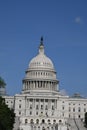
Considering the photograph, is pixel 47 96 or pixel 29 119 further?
pixel 47 96

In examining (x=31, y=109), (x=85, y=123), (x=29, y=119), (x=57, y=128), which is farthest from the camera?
(x=31, y=109)

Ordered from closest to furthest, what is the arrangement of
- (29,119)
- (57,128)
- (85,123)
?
(57,128) < (85,123) < (29,119)

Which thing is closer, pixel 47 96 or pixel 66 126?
pixel 66 126

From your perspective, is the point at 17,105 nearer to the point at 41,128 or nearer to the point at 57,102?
the point at 57,102

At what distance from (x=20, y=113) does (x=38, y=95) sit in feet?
29.8

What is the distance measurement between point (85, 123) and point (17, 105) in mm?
36193

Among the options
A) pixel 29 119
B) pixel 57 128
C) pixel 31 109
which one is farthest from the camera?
pixel 31 109

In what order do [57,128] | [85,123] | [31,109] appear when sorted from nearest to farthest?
[57,128], [85,123], [31,109]

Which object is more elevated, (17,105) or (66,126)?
(17,105)

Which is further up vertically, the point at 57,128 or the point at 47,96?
the point at 47,96

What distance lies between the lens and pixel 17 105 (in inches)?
7859

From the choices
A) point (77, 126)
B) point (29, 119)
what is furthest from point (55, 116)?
point (77, 126)

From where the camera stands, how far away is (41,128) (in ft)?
549

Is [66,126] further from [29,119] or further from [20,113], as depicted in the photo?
[20,113]
